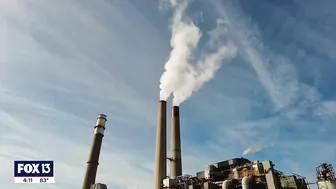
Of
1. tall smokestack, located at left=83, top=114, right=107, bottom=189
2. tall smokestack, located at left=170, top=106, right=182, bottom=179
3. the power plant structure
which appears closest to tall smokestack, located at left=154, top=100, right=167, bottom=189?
the power plant structure

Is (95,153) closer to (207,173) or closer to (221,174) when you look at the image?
(207,173)

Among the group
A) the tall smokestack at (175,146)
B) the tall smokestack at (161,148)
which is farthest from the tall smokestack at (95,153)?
the tall smokestack at (175,146)

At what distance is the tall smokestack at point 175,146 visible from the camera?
1804 inches

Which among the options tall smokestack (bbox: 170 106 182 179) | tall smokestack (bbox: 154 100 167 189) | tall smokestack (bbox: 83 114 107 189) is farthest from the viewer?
tall smokestack (bbox: 170 106 182 179)

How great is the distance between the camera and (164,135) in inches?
1905

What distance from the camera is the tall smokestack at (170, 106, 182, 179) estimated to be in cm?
4581

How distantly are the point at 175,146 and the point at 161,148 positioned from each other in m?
2.86

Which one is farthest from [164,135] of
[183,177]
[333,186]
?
[333,186]

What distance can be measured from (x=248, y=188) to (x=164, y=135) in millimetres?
20049

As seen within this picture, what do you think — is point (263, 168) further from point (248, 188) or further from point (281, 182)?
point (248, 188)

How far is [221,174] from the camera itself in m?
41.9

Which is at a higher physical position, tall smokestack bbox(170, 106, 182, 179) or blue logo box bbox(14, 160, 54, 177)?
tall smokestack bbox(170, 106, 182, 179)

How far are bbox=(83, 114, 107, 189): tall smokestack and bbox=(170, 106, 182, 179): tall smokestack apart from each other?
1325 cm

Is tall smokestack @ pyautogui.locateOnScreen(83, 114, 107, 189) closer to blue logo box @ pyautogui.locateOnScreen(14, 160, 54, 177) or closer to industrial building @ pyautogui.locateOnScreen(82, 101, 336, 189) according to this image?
industrial building @ pyautogui.locateOnScreen(82, 101, 336, 189)
